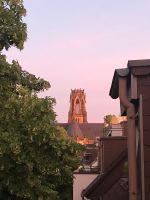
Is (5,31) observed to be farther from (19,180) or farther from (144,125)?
(144,125)

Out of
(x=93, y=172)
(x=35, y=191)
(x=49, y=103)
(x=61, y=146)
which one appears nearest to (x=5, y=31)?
(x=49, y=103)

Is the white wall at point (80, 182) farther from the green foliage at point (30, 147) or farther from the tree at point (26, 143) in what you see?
the green foliage at point (30, 147)

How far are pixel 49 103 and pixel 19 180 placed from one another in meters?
2.88

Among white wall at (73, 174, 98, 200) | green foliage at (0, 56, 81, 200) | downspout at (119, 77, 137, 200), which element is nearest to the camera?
downspout at (119, 77, 137, 200)

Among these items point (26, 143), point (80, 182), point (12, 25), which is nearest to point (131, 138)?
point (26, 143)

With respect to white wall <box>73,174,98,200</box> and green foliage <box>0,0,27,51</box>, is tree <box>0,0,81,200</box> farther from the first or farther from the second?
white wall <box>73,174,98,200</box>

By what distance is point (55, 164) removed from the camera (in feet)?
55.4

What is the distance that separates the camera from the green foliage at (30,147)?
624 inches

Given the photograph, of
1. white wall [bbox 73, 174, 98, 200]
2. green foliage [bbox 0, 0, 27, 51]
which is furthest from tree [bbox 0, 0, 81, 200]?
white wall [bbox 73, 174, 98, 200]

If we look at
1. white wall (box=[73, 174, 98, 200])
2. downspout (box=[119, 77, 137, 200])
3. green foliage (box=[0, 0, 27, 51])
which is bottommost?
white wall (box=[73, 174, 98, 200])

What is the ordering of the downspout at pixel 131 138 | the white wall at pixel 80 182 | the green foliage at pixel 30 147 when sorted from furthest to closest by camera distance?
the white wall at pixel 80 182 < the green foliage at pixel 30 147 < the downspout at pixel 131 138

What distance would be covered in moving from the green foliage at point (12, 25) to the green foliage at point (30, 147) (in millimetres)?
1045

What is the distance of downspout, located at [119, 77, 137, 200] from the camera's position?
22.4ft

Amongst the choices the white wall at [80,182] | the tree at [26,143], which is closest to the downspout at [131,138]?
the tree at [26,143]
